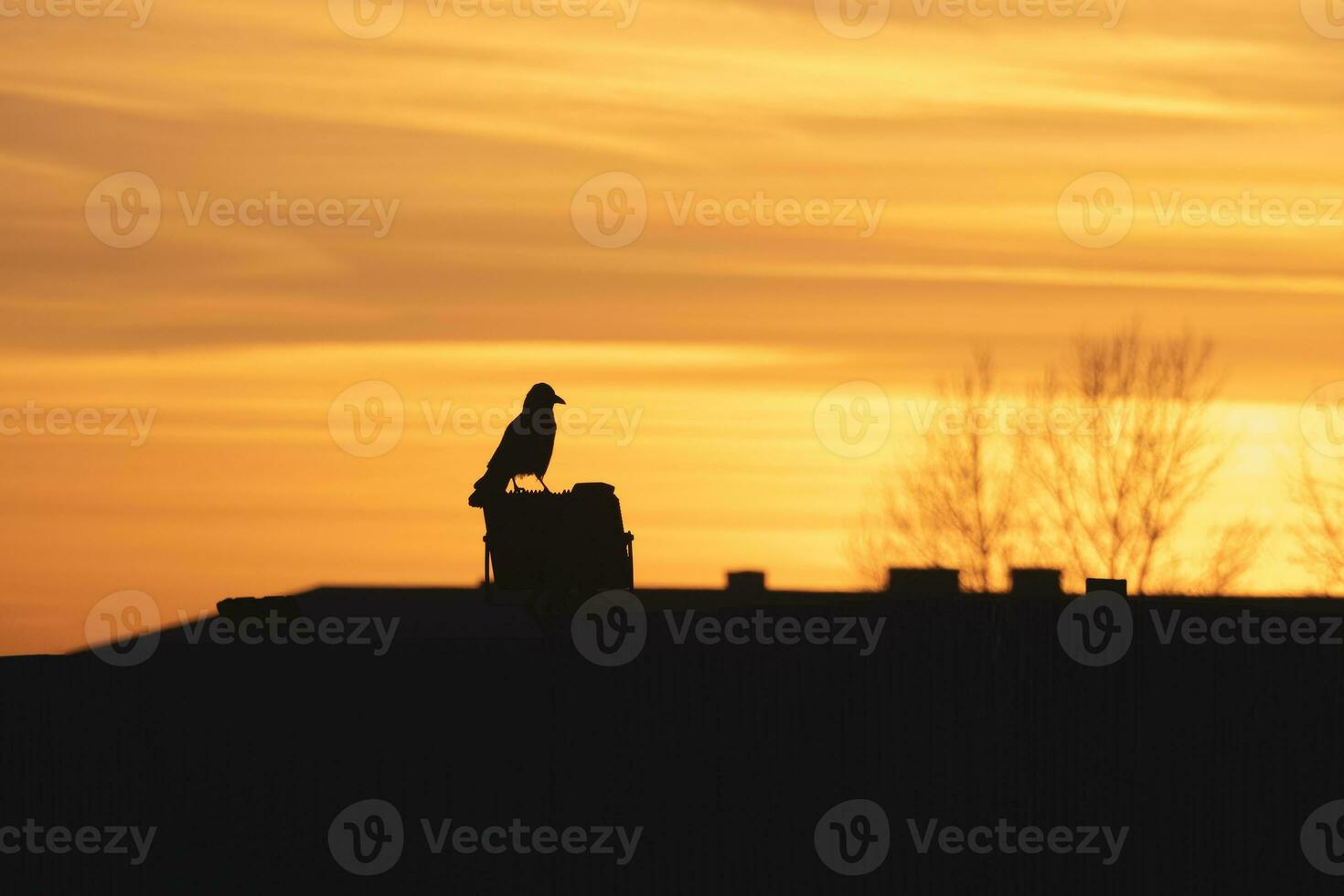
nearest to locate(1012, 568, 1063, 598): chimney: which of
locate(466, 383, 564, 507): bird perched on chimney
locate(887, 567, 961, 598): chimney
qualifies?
locate(887, 567, 961, 598): chimney

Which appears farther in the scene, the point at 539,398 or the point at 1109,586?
the point at 1109,586

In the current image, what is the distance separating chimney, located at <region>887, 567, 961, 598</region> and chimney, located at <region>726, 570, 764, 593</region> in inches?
77.2

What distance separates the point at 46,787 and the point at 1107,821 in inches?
463

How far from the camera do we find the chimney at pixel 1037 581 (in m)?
33.3

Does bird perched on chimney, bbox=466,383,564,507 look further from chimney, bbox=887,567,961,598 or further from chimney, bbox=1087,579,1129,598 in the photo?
chimney, bbox=887,567,961,598

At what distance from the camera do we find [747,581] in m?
35.0

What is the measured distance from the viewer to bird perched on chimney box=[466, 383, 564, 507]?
23.2 metres

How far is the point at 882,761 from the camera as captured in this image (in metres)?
26.9

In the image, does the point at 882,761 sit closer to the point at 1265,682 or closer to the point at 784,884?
the point at 784,884

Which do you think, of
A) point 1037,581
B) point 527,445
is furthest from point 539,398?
point 1037,581

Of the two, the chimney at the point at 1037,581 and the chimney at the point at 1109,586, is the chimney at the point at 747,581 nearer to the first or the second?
the chimney at the point at 1037,581

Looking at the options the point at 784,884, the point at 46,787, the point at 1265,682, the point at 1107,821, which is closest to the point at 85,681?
the point at 46,787

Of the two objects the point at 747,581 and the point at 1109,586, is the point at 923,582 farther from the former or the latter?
the point at 1109,586

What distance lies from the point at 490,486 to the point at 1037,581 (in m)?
12.2
